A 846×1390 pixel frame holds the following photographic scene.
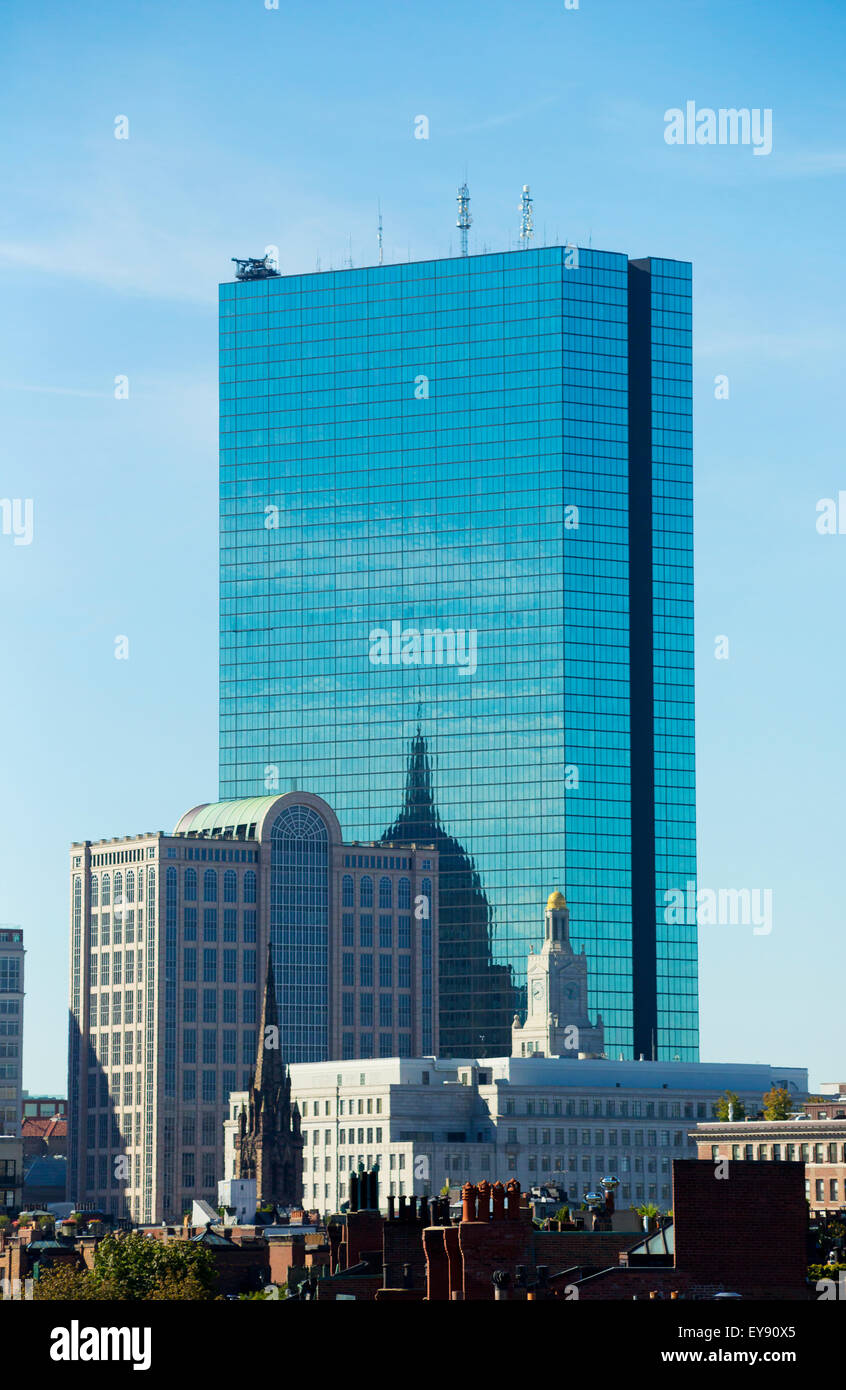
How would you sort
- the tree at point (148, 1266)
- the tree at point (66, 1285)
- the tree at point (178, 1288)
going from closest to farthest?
the tree at point (178, 1288), the tree at point (66, 1285), the tree at point (148, 1266)

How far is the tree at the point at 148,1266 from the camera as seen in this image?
345ft

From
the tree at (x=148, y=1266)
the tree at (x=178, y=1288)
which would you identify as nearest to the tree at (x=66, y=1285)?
the tree at (x=148, y=1266)

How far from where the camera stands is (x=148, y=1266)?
112250mm

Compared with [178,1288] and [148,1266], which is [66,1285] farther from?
[178,1288]

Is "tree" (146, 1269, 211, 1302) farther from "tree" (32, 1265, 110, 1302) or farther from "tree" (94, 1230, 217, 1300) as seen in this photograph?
"tree" (32, 1265, 110, 1302)

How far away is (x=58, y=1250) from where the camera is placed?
14075 cm

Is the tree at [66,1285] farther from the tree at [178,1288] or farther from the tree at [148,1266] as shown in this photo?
the tree at [178,1288]

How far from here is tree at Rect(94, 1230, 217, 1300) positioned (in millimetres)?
105250

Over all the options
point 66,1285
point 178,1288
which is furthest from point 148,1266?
point 178,1288

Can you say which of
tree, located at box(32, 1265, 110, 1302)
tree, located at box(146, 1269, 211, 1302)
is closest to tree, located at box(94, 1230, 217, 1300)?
tree, located at box(146, 1269, 211, 1302)

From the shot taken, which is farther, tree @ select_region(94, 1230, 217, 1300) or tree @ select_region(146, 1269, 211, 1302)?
tree @ select_region(94, 1230, 217, 1300)
